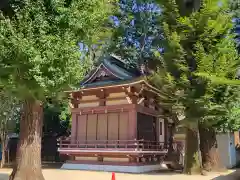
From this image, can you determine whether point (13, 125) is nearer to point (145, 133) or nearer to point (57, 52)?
point (145, 133)

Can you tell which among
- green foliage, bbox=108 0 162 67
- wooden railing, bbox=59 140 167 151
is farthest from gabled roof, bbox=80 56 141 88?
wooden railing, bbox=59 140 167 151

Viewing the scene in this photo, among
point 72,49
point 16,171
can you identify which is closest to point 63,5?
point 72,49

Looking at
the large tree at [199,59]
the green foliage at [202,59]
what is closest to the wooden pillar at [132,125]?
the large tree at [199,59]

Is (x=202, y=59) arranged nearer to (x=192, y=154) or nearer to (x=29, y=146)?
(x=192, y=154)

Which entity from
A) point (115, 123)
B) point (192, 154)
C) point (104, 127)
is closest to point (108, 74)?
point (115, 123)

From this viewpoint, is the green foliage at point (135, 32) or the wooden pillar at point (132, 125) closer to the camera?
the wooden pillar at point (132, 125)

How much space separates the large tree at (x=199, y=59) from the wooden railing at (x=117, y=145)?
3.03 meters

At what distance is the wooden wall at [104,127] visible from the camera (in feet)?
56.6

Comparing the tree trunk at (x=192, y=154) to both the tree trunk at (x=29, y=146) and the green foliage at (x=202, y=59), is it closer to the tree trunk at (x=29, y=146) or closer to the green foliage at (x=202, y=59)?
the green foliage at (x=202, y=59)

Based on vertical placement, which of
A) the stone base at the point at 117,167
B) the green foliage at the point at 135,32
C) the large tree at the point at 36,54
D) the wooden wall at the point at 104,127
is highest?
the green foliage at the point at 135,32

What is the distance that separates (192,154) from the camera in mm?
14492

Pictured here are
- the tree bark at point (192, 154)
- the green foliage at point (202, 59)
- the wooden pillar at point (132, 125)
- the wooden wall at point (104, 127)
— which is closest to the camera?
the green foliage at point (202, 59)

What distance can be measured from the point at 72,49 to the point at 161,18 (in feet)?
24.5

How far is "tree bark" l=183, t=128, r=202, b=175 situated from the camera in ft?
47.1
